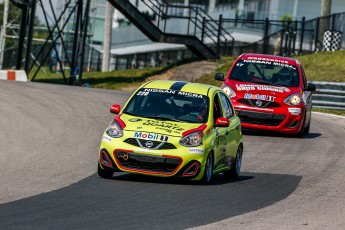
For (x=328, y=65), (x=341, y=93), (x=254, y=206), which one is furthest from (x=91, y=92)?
(x=254, y=206)

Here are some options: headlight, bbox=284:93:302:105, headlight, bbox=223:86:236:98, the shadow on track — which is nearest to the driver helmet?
headlight, bbox=284:93:302:105

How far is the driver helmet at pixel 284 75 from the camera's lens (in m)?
23.2

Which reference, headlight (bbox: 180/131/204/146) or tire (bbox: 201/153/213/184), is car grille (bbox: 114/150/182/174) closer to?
headlight (bbox: 180/131/204/146)

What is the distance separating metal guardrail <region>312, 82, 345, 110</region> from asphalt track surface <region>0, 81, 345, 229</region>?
10058mm

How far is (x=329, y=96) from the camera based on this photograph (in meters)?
34.2

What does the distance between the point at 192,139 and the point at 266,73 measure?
30.4ft

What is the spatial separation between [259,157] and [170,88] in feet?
13.4

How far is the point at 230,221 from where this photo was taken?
1085cm

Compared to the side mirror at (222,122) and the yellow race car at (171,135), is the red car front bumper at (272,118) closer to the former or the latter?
the yellow race car at (171,135)

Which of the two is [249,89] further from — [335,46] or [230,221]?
[335,46]

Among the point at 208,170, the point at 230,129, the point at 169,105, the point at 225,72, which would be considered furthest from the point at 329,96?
the point at 208,170

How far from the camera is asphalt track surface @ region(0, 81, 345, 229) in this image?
10688 millimetres

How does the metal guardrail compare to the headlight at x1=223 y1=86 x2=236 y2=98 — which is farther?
the metal guardrail

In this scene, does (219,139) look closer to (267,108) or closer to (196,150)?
(196,150)
